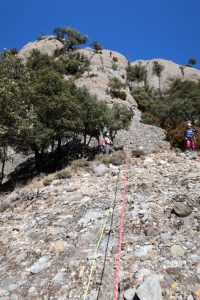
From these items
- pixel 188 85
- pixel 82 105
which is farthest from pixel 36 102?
pixel 188 85

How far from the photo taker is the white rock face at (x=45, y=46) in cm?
8438

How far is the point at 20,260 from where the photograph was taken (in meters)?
11.9

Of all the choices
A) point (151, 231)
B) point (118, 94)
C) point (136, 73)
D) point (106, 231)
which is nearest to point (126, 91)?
point (118, 94)

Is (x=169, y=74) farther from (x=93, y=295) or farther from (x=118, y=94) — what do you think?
(x=93, y=295)

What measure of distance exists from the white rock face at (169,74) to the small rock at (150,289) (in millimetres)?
81251

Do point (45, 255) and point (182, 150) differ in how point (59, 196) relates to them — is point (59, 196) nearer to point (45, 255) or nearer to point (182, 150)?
point (45, 255)

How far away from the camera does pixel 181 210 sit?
12875 millimetres

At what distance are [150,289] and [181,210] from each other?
4.47 m

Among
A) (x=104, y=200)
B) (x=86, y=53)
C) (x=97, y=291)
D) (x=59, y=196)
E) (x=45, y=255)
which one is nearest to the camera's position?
(x=97, y=291)

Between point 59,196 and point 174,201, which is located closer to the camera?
point 174,201

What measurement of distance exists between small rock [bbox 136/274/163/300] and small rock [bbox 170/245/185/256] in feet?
5.13

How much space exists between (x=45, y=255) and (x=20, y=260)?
88cm

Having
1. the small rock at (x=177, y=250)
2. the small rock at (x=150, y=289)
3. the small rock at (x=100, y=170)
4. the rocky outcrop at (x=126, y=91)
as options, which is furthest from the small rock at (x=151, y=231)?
the rocky outcrop at (x=126, y=91)

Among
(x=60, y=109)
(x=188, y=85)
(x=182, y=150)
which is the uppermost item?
(x=188, y=85)
